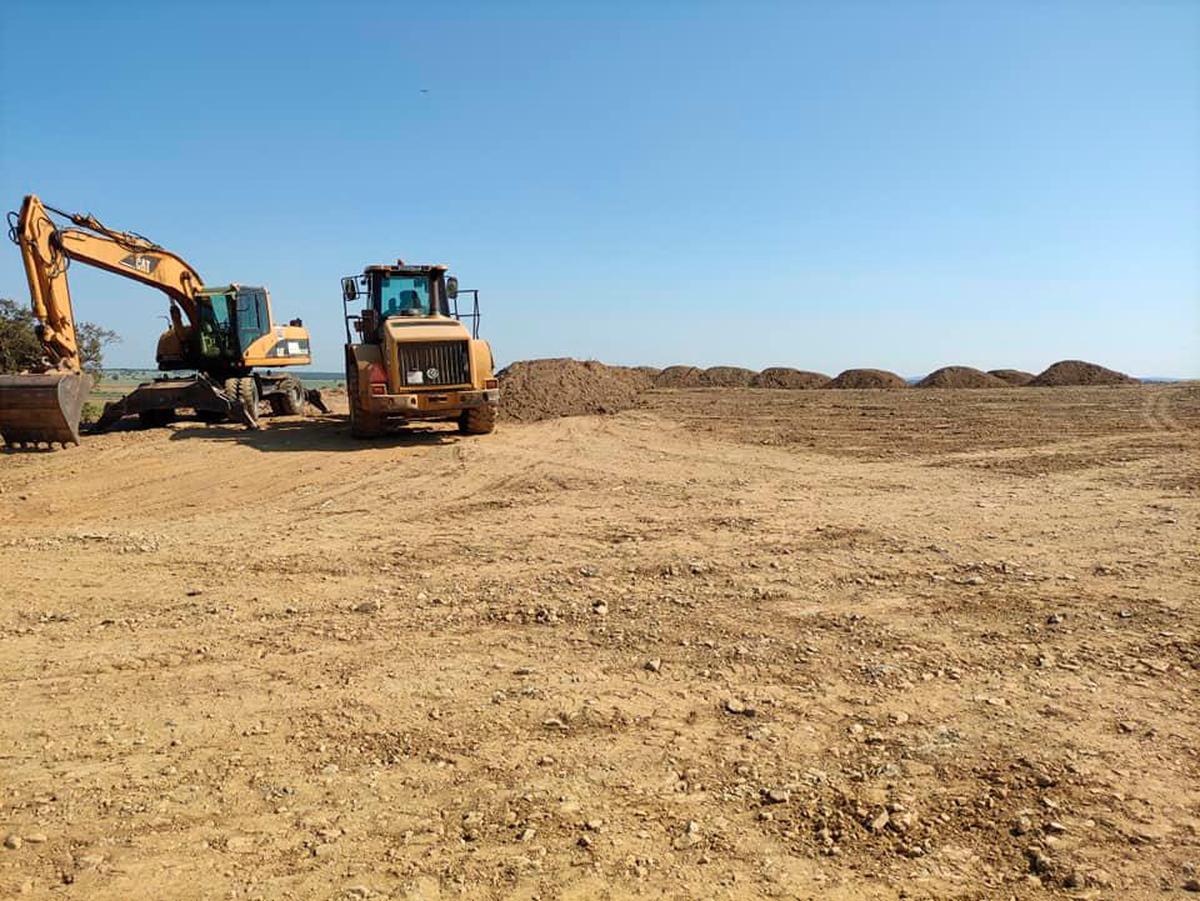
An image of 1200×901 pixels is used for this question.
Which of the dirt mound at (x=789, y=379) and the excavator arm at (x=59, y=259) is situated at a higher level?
the excavator arm at (x=59, y=259)

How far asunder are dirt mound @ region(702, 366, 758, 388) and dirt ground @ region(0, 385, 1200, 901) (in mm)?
18982

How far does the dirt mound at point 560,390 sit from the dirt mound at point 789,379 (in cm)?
573

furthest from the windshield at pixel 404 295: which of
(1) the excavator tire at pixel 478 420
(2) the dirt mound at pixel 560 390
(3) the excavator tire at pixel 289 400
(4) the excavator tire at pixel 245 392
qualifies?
(3) the excavator tire at pixel 289 400

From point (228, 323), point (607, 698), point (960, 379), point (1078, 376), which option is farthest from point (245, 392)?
point (1078, 376)

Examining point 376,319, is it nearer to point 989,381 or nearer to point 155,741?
point 155,741

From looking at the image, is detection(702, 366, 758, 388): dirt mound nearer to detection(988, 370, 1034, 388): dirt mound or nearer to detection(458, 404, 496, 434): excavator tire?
detection(988, 370, 1034, 388): dirt mound

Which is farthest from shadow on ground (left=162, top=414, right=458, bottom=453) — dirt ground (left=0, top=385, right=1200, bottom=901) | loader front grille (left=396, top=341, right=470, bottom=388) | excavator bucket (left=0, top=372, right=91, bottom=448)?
dirt ground (left=0, top=385, right=1200, bottom=901)

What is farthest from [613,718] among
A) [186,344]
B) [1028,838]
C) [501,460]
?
[186,344]

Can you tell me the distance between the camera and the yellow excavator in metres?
12.1

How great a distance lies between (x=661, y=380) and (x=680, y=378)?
71 centimetres

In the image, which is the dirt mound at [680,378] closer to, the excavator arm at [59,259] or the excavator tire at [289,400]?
the excavator tire at [289,400]

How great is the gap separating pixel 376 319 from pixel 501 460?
435 cm

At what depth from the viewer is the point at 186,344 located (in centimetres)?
1653

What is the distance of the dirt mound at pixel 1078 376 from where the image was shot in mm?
25672
